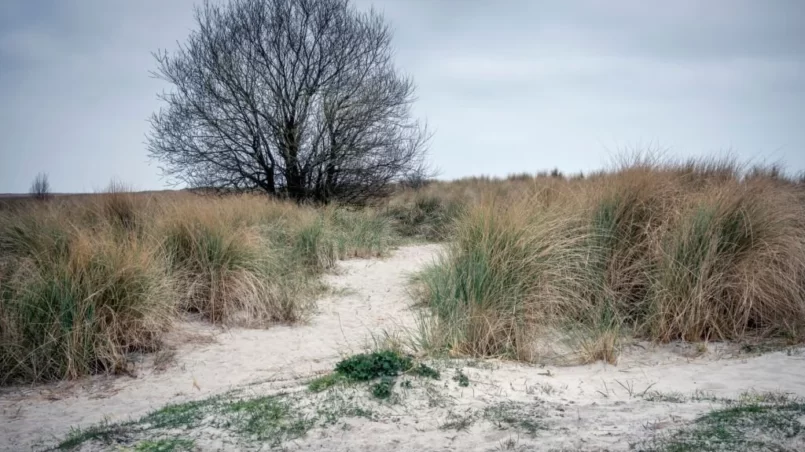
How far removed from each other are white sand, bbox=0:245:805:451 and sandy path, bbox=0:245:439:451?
11mm

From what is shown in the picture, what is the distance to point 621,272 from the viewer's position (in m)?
6.64

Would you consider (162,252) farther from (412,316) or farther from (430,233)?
(430,233)

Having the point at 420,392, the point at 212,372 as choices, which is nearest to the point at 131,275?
the point at 212,372

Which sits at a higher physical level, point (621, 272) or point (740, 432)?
point (621, 272)

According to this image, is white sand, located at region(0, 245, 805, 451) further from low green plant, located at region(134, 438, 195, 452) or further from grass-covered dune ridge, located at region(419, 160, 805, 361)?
grass-covered dune ridge, located at region(419, 160, 805, 361)

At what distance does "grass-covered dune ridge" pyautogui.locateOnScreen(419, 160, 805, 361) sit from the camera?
539 centimetres

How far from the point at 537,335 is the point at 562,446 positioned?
246 centimetres

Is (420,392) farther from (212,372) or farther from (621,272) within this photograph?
(621,272)

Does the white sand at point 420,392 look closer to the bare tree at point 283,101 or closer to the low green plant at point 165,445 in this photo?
the low green plant at point 165,445

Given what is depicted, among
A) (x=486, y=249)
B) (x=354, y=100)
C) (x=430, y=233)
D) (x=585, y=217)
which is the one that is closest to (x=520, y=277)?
(x=486, y=249)

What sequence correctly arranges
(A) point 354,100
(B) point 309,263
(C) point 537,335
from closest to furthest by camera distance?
(C) point 537,335
(B) point 309,263
(A) point 354,100

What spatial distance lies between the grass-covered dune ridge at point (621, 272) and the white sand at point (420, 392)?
437 mm

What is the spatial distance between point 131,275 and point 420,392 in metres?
3.57

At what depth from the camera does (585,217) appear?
7020mm
